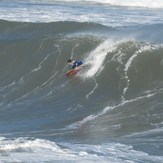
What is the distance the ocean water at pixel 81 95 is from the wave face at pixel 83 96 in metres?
0.02

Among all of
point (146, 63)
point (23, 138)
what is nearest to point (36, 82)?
point (146, 63)

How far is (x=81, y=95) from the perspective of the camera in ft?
63.7

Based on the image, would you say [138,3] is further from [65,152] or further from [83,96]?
[65,152]

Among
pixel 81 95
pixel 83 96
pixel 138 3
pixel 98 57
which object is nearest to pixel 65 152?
pixel 83 96

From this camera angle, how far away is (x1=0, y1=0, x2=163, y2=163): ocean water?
13.4m

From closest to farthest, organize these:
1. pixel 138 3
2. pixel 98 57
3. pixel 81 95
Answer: pixel 81 95 → pixel 98 57 → pixel 138 3

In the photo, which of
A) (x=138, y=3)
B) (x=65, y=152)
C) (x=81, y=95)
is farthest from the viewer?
(x=138, y=3)

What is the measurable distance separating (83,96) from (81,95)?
6.2 inches

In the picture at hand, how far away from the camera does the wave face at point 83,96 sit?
13.5 m

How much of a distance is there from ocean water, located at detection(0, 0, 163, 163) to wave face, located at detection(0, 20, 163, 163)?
21 millimetres

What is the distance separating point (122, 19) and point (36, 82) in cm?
1625

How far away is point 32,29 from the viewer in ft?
99.8

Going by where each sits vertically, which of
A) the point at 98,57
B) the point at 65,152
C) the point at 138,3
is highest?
the point at 138,3

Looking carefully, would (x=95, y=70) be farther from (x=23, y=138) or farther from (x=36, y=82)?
(x=23, y=138)
